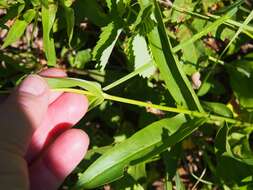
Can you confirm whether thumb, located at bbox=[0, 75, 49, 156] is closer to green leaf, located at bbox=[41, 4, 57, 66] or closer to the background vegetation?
the background vegetation

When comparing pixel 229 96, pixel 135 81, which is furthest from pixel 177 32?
pixel 229 96

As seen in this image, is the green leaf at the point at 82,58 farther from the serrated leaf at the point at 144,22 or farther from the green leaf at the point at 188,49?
the serrated leaf at the point at 144,22

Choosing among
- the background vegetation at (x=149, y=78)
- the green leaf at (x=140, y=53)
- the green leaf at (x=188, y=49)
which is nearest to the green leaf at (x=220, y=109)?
the background vegetation at (x=149, y=78)

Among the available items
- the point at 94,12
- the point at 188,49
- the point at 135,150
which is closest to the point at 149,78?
the point at 188,49

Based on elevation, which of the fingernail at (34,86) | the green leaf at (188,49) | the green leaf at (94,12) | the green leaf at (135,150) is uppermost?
the green leaf at (94,12)

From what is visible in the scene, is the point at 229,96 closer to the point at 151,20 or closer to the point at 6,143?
the point at 151,20

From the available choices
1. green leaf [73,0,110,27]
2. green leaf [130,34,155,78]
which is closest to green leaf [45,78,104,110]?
green leaf [130,34,155,78]
